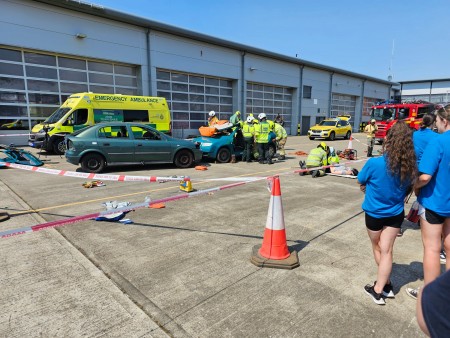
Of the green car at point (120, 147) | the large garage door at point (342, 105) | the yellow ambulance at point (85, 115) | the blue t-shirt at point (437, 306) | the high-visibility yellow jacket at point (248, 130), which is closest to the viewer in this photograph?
the blue t-shirt at point (437, 306)

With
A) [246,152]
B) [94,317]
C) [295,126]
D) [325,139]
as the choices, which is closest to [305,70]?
[295,126]

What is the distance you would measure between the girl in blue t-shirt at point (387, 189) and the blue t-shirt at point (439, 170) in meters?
0.12

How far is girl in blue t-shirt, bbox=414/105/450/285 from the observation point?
2.53m

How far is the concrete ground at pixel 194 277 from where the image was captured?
96.3 inches

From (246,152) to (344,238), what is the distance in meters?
8.04

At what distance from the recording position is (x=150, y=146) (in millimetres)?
9586

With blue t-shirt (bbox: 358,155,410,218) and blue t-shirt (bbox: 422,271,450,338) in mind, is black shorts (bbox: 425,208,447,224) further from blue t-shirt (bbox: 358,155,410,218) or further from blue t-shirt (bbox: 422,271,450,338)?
blue t-shirt (bbox: 422,271,450,338)

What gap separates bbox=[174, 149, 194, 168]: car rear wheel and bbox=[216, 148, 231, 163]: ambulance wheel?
1.51 meters

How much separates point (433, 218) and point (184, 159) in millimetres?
8492

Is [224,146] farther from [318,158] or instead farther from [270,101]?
[270,101]

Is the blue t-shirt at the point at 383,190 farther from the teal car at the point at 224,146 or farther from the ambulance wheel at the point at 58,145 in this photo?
the ambulance wheel at the point at 58,145

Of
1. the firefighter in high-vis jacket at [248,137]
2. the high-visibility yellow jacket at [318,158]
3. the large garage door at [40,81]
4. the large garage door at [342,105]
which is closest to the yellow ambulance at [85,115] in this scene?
the large garage door at [40,81]

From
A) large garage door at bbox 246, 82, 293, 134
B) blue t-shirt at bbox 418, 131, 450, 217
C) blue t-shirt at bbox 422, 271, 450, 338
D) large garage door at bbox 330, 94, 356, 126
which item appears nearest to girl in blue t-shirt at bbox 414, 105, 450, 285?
blue t-shirt at bbox 418, 131, 450, 217

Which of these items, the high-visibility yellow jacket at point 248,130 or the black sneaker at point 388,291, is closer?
the black sneaker at point 388,291
